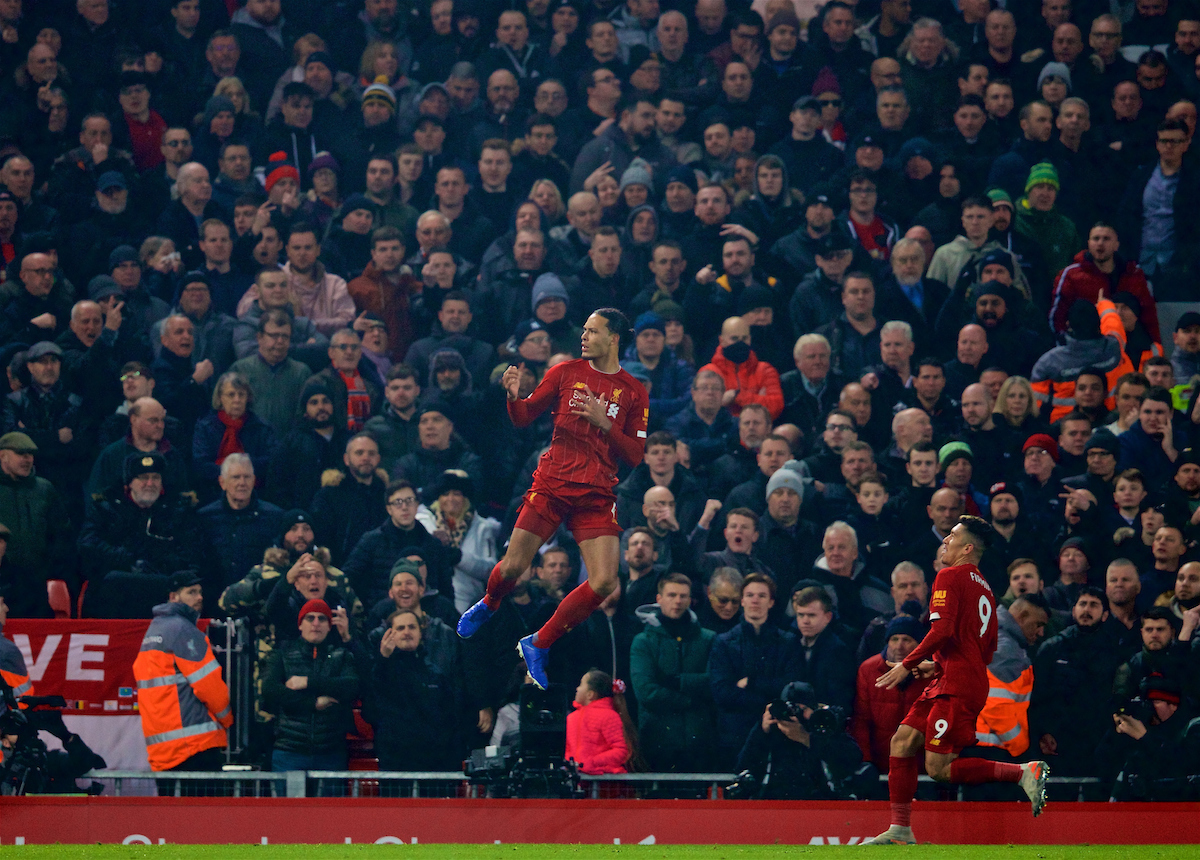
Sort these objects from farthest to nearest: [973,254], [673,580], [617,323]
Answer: [973,254] → [673,580] → [617,323]

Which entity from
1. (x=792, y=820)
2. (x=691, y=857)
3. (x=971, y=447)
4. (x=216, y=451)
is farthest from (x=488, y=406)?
(x=691, y=857)

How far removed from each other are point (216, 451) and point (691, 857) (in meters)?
5.99

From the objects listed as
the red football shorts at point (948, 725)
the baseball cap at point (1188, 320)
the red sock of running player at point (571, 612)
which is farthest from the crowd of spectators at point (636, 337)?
the red sock of running player at point (571, 612)

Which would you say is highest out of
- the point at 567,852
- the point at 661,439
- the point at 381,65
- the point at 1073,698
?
the point at 381,65

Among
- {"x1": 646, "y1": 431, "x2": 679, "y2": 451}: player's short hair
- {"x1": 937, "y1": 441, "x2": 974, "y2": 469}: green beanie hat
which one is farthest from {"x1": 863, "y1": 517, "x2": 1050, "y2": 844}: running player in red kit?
{"x1": 646, "y1": 431, "x2": 679, "y2": 451}: player's short hair

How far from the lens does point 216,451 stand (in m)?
11.5

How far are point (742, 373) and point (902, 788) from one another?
477 centimetres

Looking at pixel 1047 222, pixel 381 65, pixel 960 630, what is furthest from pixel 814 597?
pixel 381 65

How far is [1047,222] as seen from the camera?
43.6ft

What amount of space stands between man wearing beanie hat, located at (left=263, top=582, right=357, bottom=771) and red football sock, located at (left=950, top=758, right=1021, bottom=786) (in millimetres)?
3930

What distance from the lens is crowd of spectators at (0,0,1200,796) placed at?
981 cm

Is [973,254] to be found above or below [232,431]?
above

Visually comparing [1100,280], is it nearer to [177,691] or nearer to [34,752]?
[177,691]

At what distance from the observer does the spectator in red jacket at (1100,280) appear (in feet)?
41.8
